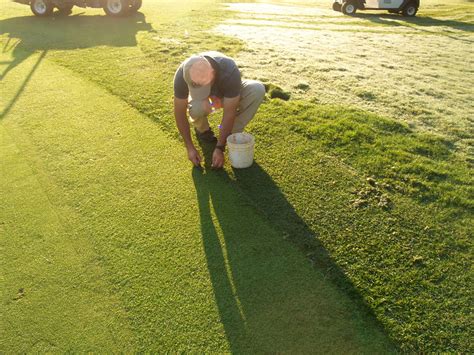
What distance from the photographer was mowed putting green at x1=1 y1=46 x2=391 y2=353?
1.87 m

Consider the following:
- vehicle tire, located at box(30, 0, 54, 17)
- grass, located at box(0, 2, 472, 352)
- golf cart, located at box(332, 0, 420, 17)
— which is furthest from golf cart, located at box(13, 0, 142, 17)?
golf cart, located at box(332, 0, 420, 17)

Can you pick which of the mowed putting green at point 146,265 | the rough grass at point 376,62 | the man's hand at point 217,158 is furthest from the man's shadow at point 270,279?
the rough grass at point 376,62

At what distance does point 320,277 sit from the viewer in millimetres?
2162

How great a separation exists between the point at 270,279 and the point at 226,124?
142 cm

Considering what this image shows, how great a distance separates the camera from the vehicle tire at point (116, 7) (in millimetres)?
9367

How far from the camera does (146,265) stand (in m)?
2.24

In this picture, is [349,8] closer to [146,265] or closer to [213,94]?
[213,94]

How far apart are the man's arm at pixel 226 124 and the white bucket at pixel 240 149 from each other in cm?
7

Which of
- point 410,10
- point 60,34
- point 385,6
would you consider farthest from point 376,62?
point 410,10

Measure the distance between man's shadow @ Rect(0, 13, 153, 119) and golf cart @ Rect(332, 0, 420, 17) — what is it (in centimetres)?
655

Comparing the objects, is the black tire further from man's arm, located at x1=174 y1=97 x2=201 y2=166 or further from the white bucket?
the white bucket

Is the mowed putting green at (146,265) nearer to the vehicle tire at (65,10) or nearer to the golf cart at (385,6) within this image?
the vehicle tire at (65,10)

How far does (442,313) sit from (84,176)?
2815mm

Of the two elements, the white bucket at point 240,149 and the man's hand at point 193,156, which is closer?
the white bucket at point 240,149
